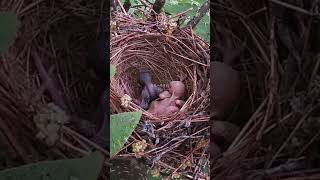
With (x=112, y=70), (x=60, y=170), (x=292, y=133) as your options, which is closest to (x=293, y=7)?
(x=292, y=133)

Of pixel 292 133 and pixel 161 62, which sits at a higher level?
pixel 161 62

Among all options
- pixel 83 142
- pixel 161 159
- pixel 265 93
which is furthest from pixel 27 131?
pixel 265 93

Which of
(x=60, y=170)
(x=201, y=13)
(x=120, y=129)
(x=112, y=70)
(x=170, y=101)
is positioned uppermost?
(x=201, y=13)

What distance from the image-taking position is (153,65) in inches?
84.4

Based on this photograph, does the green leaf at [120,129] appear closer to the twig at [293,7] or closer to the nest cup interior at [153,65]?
the nest cup interior at [153,65]

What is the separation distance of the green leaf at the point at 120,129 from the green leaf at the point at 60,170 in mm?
86

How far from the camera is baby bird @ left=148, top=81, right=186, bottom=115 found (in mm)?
2137

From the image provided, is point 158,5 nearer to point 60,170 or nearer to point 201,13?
point 201,13

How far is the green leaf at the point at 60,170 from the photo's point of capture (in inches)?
78.5

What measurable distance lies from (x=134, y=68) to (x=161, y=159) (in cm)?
37

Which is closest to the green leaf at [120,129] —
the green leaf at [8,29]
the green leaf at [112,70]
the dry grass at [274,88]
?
the green leaf at [112,70]

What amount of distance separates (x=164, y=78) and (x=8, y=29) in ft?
2.04

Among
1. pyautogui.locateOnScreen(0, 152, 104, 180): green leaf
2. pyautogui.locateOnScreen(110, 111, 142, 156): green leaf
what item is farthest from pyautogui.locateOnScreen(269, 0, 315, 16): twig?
pyautogui.locateOnScreen(0, 152, 104, 180): green leaf

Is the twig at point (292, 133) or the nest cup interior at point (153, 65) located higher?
the nest cup interior at point (153, 65)
